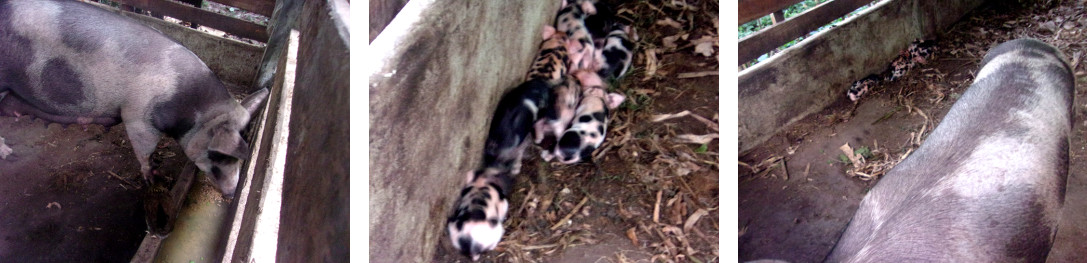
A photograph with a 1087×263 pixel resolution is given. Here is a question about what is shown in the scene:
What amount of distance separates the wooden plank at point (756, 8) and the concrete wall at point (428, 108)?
2.76ft

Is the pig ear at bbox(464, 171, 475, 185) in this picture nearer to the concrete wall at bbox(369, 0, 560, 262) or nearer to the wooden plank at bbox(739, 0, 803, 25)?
the concrete wall at bbox(369, 0, 560, 262)

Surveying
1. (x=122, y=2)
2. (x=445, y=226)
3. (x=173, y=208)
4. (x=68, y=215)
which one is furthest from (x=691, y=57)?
(x=122, y=2)

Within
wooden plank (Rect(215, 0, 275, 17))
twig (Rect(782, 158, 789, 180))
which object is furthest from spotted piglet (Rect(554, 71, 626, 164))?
wooden plank (Rect(215, 0, 275, 17))

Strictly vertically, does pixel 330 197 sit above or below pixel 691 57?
above

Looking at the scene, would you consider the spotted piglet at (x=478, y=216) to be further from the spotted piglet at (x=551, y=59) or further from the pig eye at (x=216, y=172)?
the pig eye at (x=216, y=172)

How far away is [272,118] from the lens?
1.71 metres

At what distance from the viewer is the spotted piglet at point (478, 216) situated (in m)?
1.69

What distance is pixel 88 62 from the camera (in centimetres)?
186

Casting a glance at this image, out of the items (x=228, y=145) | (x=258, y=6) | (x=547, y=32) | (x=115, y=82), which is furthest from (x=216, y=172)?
(x=547, y=32)

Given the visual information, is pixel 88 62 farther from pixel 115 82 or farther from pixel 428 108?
pixel 428 108

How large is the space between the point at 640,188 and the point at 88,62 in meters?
1.87

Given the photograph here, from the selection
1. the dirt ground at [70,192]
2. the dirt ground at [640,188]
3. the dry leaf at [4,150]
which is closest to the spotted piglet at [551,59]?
the dirt ground at [640,188]

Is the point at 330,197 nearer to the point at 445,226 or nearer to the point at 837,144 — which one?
the point at 445,226

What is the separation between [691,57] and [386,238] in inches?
61.9
